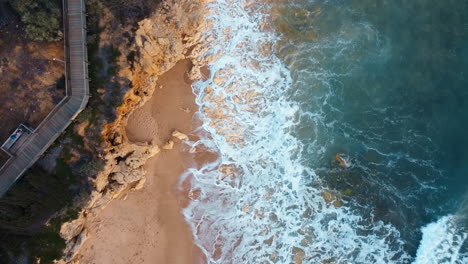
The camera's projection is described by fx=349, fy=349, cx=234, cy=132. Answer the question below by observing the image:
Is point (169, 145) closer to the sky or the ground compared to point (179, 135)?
closer to the ground

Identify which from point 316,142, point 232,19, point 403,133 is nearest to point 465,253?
point 403,133

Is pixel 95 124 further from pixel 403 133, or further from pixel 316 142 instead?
pixel 403 133

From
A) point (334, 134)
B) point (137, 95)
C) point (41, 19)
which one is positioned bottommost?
point (334, 134)

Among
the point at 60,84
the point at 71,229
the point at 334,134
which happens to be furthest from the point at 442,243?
the point at 60,84

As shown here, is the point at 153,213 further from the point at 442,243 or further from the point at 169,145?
the point at 442,243

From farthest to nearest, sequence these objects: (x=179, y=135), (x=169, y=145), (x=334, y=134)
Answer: (x=334, y=134) → (x=179, y=135) → (x=169, y=145)

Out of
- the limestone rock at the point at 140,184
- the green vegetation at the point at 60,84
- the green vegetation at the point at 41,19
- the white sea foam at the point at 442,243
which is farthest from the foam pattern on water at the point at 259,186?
the green vegetation at the point at 41,19

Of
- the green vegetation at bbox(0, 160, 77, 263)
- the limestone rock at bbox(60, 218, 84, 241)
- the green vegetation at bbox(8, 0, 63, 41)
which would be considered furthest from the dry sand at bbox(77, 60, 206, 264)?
the green vegetation at bbox(8, 0, 63, 41)

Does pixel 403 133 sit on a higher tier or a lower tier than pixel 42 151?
lower
